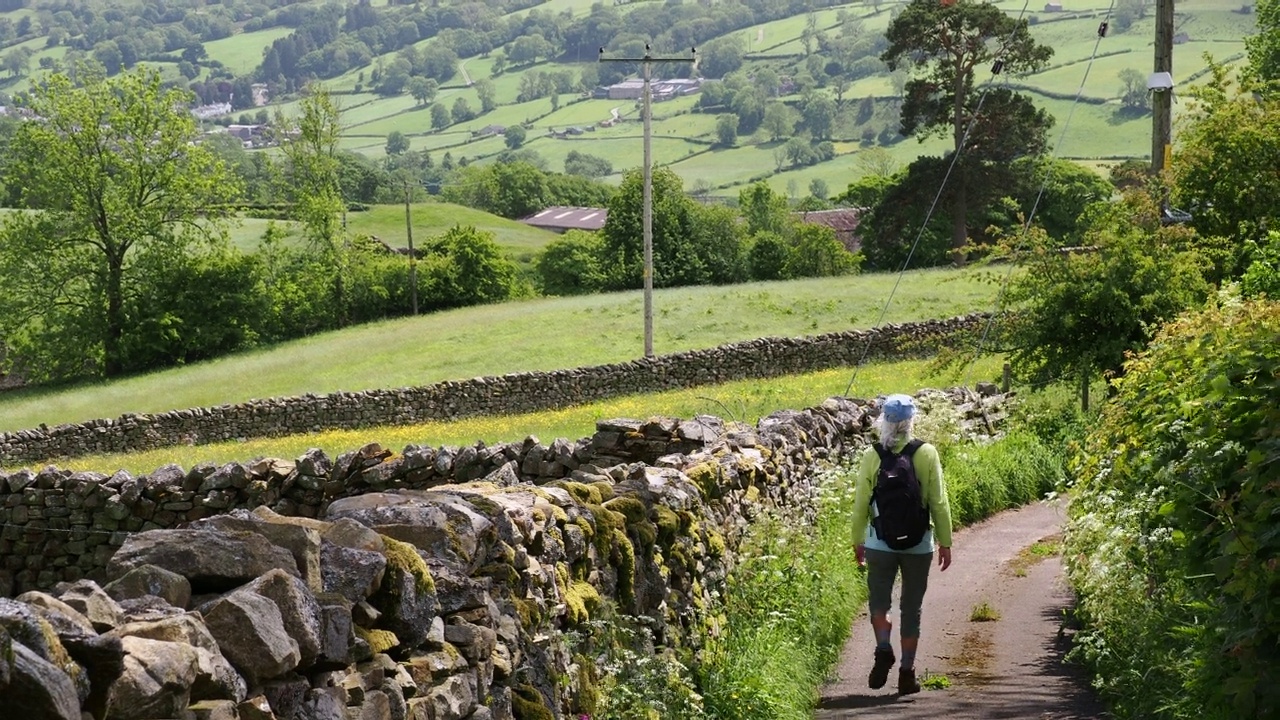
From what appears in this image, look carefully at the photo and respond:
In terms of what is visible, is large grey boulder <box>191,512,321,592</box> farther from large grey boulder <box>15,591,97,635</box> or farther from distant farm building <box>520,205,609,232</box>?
distant farm building <box>520,205,609,232</box>

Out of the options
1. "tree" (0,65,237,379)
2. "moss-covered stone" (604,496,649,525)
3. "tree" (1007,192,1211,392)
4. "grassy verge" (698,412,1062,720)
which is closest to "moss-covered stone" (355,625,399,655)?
"moss-covered stone" (604,496,649,525)

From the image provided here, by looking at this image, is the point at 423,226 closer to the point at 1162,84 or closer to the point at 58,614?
the point at 1162,84

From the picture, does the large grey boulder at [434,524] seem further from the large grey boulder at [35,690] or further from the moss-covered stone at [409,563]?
the large grey boulder at [35,690]

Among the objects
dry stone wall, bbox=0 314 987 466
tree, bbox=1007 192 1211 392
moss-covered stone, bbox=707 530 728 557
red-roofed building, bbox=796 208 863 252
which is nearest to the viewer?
moss-covered stone, bbox=707 530 728 557

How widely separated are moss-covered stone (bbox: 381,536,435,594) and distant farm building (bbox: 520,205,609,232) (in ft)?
437

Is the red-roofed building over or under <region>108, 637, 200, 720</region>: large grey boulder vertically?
under

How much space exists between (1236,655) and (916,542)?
142 inches

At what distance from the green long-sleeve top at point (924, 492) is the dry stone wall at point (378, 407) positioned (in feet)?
76.7

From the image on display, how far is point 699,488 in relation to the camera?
35.8 feet

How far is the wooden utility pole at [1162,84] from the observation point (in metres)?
23.3

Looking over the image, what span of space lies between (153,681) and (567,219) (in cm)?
14531

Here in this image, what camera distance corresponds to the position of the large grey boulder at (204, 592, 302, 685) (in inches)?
186

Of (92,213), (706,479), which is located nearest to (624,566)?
(706,479)

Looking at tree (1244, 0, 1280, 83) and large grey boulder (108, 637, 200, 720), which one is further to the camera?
tree (1244, 0, 1280, 83)
